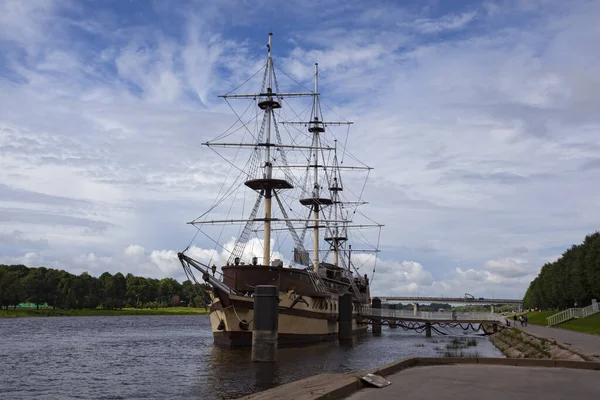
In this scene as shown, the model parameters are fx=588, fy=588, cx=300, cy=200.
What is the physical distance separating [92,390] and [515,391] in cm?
2029

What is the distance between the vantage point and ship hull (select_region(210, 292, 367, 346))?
155ft

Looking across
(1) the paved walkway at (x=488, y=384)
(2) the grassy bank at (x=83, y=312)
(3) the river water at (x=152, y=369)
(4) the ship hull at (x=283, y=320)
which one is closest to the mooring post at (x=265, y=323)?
(3) the river water at (x=152, y=369)

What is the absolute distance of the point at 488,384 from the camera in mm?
15086

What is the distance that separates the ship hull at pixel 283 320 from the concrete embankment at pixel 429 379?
92.1 feet

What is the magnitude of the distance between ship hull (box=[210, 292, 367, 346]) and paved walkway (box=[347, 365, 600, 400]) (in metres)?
29.7

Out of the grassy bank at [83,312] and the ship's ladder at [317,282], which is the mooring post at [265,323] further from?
the grassy bank at [83,312]

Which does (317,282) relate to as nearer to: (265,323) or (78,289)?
(265,323)

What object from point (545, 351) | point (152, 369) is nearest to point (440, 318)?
point (545, 351)

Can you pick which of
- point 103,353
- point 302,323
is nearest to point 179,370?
point 103,353

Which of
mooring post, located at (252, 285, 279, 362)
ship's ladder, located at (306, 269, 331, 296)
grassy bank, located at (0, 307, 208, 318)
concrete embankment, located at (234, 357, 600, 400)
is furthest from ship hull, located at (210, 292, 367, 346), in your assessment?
grassy bank, located at (0, 307, 208, 318)

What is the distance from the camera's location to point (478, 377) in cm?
1650

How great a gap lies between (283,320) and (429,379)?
35.0 meters

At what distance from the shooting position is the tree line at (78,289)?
12269 cm

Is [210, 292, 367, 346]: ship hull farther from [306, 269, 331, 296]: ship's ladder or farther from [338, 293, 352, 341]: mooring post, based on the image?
[338, 293, 352, 341]: mooring post
